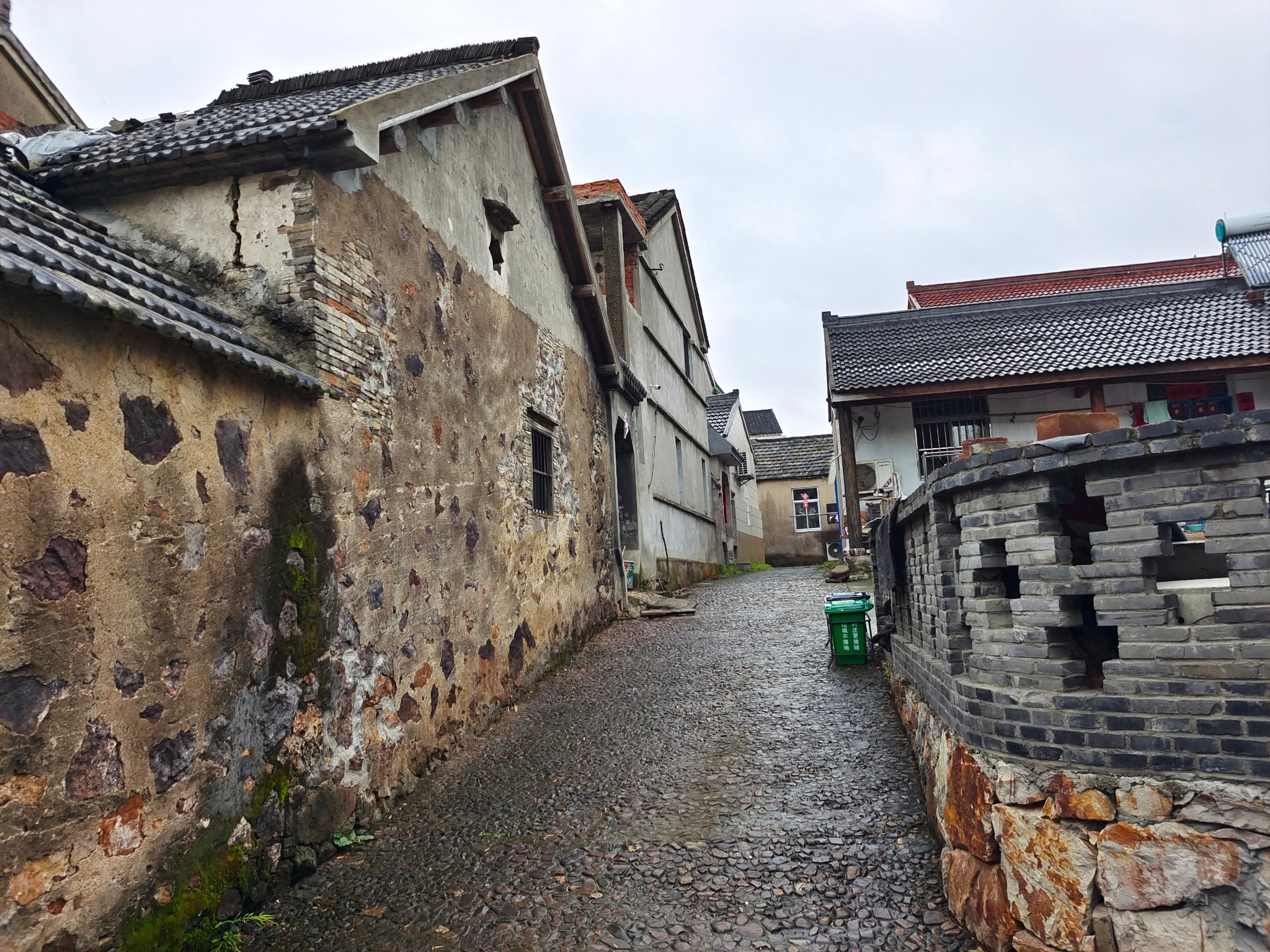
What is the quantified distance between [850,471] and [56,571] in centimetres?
1313

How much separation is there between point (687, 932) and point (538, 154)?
317 inches

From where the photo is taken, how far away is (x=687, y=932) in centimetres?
373

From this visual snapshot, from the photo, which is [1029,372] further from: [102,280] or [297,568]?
[102,280]

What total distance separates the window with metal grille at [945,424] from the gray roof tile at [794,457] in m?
13.3

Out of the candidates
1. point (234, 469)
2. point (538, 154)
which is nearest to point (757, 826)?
point (234, 469)

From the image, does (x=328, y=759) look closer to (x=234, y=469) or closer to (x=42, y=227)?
(x=234, y=469)

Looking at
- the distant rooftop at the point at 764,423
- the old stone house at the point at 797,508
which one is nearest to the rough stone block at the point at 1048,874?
the old stone house at the point at 797,508

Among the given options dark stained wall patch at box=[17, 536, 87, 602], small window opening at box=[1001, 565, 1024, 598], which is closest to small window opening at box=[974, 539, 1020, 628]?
small window opening at box=[1001, 565, 1024, 598]

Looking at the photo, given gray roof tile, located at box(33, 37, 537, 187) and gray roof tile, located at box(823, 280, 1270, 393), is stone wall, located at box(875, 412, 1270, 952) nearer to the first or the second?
gray roof tile, located at box(33, 37, 537, 187)

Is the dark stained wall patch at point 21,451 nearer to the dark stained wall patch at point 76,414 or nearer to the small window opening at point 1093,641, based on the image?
the dark stained wall patch at point 76,414

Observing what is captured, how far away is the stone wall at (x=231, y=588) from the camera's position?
3039 millimetres

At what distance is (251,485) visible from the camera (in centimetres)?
413

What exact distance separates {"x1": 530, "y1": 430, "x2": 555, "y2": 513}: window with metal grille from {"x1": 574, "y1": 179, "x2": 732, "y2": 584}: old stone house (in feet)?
9.72

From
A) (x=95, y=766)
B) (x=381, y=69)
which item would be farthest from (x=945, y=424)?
(x=95, y=766)
